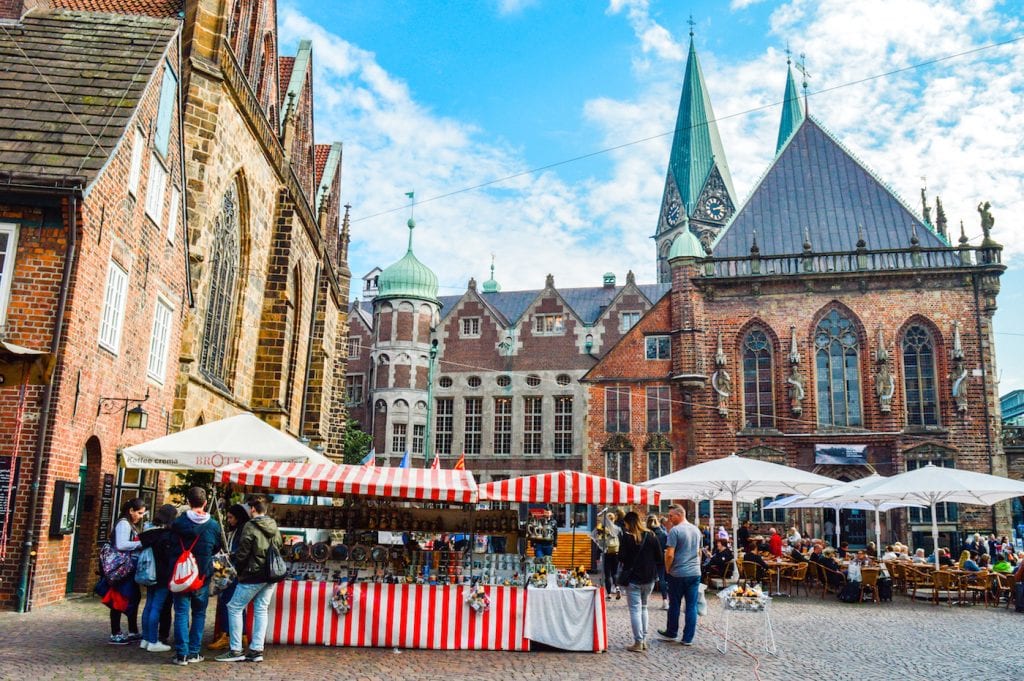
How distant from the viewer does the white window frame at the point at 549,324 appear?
47688 millimetres

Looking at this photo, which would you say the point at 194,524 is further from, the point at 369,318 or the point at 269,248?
the point at 369,318

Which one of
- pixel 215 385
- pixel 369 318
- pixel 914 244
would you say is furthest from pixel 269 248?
pixel 369 318

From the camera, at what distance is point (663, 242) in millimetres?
70500

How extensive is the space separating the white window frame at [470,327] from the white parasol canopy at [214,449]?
120ft

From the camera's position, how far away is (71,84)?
13.0 meters

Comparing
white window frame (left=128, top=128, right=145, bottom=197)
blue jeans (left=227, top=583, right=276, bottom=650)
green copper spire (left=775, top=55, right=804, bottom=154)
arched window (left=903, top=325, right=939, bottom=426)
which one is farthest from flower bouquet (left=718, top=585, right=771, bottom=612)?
green copper spire (left=775, top=55, right=804, bottom=154)

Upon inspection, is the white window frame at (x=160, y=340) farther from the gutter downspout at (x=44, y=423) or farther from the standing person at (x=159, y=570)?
the standing person at (x=159, y=570)

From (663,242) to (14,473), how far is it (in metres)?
63.5

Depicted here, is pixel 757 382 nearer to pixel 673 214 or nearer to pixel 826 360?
pixel 826 360

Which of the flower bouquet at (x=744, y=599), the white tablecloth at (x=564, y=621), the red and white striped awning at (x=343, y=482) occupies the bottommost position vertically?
the white tablecloth at (x=564, y=621)

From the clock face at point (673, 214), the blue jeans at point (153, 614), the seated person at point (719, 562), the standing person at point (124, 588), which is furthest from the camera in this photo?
the clock face at point (673, 214)

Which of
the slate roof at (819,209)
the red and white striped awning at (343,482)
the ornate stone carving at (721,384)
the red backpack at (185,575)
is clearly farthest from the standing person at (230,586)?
the slate roof at (819,209)

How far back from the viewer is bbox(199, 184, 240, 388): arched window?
18938 millimetres

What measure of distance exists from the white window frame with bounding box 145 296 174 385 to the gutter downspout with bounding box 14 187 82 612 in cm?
320
